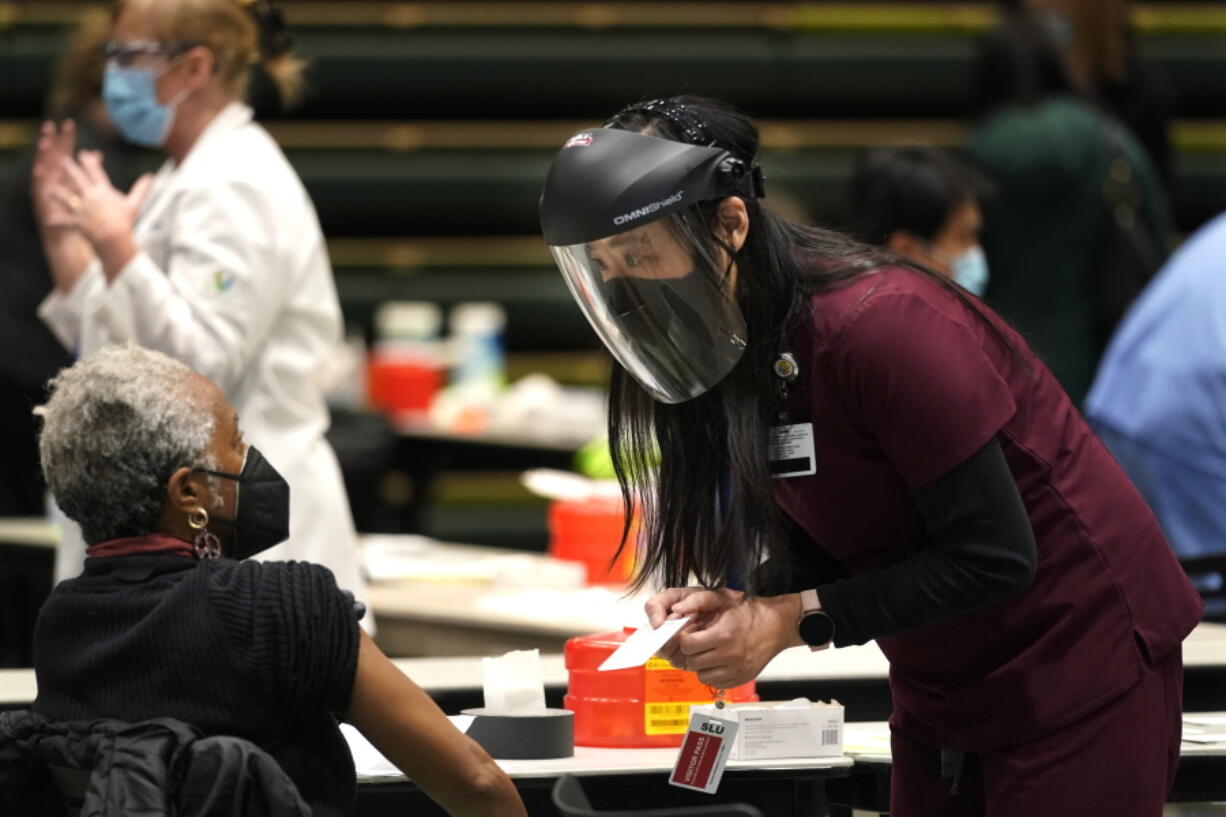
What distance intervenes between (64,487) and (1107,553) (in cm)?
113

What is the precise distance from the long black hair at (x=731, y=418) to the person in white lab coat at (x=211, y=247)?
121 centimetres

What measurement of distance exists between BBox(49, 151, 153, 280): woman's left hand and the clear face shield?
1.33m

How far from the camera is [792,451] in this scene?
2.00 m

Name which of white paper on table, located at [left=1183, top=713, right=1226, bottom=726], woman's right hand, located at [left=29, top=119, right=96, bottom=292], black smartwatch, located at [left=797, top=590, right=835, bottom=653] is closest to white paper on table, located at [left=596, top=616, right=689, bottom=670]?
black smartwatch, located at [left=797, top=590, right=835, bottom=653]

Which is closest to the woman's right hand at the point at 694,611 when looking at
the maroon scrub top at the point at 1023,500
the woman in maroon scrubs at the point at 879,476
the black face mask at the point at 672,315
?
the woman in maroon scrubs at the point at 879,476

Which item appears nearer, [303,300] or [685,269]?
[685,269]

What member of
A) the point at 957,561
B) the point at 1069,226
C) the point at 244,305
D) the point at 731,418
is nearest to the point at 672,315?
the point at 731,418

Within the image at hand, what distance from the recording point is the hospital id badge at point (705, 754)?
222cm

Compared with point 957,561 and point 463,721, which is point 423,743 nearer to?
point 463,721

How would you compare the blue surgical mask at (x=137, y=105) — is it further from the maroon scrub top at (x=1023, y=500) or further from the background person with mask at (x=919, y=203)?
the maroon scrub top at (x=1023, y=500)

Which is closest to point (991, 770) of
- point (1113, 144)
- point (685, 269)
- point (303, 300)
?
point (685, 269)

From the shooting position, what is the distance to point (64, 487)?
215 cm

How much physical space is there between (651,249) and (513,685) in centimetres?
78

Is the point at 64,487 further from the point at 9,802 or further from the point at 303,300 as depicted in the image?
the point at 303,300
